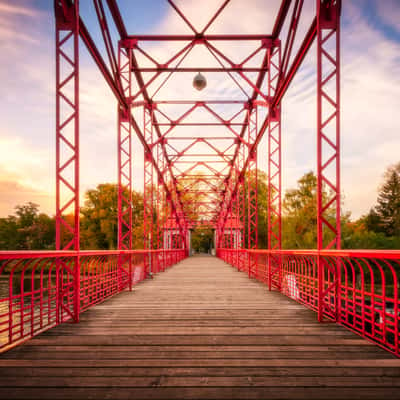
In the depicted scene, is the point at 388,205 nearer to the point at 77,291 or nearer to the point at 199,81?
the point at 199,81

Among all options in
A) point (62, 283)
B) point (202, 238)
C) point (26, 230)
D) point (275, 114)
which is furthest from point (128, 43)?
point (202, 238)

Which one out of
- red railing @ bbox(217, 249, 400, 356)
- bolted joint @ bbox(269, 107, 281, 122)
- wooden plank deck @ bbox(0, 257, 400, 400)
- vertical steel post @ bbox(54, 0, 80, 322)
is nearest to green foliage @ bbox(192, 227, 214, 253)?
bolted joint @ bbox(269, 107, 281, 122)

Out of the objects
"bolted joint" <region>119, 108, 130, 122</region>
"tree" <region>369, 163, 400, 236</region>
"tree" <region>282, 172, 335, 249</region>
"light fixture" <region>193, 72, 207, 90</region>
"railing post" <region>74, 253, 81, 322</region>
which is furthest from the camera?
"tree" <region>369, 163, 400, 236</region>

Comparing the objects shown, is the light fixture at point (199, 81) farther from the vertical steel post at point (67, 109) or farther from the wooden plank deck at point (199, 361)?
the wooden plank deck at point (199, 361)

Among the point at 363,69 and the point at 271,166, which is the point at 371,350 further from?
the point at 363,69

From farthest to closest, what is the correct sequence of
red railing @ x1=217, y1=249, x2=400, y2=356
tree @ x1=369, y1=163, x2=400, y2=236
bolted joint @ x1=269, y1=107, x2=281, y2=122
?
1. tree @ x1=369, y1=163, x2=400, y2=236
2. bolted joint @ x1=269, y1=107, x2=281, y2=122
3. red railing @ x1=217, y1=249, x2=400, y2=356

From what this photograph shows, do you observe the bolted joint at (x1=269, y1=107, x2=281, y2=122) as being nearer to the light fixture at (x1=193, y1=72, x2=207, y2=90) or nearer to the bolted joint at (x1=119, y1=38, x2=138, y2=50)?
the light fixture at (x1=193, y1=72, x2=207, y2=90)

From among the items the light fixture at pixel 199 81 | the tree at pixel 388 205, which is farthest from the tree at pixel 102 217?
the light fixture at pixel 199 81

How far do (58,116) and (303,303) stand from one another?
5.66 metres

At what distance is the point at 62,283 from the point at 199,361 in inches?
104

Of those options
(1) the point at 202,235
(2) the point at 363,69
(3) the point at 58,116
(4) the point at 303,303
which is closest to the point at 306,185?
(2) the point at 363,69

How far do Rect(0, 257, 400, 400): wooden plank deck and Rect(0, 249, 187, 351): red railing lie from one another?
26 centimetres

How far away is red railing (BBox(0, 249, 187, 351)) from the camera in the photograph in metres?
3.54

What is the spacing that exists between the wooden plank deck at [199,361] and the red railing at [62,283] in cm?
26
